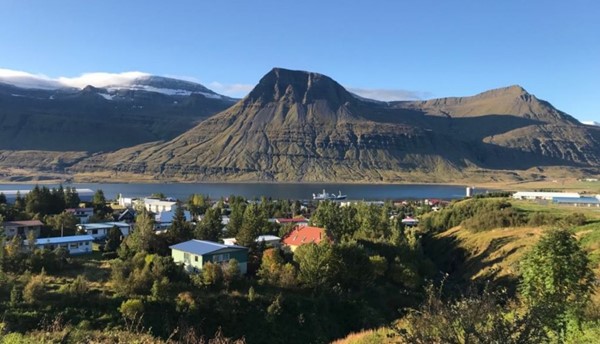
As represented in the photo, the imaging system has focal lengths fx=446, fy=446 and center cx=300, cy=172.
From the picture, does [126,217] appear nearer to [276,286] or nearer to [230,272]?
[230,272]

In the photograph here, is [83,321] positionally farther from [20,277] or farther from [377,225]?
[377,225]

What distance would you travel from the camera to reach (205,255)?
105 feet

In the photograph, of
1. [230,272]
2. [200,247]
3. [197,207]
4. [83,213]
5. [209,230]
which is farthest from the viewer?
[197,207]

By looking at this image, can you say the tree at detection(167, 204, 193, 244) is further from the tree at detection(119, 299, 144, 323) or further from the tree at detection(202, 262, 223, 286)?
the tree at detection(119, 299, 144, 323)

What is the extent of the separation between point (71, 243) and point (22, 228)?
357 inches

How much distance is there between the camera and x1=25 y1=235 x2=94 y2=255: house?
130 feet

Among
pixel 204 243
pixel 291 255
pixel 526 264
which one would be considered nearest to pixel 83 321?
pixel 204 243

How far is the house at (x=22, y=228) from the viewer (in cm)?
4475

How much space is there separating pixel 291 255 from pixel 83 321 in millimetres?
17634

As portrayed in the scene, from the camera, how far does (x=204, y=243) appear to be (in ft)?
117

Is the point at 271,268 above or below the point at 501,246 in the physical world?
below

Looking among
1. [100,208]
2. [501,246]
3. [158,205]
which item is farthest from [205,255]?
[158,205]

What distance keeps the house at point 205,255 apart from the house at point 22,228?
1984 centimetres

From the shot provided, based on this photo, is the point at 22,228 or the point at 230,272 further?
the point at 22,228
